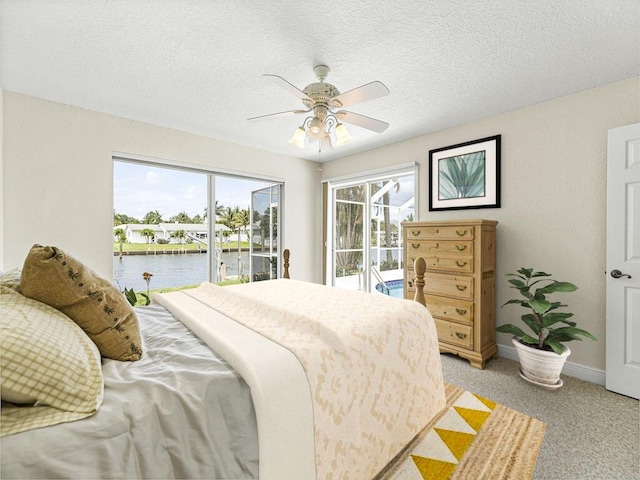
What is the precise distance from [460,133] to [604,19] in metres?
1.61

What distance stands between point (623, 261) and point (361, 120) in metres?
2.31

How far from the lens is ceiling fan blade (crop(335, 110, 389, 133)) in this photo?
6.98 feet

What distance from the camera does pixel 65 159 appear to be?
2738 millimetres

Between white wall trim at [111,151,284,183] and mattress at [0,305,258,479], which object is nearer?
mattress at [0,305,258,479]

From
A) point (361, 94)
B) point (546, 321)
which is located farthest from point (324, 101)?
point (546, 321)

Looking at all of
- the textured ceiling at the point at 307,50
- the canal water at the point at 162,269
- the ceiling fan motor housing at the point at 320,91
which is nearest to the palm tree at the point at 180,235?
the canal water at the point at 162,269

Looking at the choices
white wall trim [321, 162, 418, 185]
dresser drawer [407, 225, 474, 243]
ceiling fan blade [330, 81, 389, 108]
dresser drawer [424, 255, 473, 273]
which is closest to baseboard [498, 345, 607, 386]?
dresser drawer [424, 255, 473, 273]

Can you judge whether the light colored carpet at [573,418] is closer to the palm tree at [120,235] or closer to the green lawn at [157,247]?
the green lawn at [157,247]

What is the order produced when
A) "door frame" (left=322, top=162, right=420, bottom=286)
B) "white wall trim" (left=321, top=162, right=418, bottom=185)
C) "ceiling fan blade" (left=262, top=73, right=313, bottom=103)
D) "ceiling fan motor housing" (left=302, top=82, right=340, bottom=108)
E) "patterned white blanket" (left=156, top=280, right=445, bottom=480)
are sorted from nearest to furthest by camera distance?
1. "patterned white blanket" (left=156, top=280, right=445, bottom=480)
2. "ceiling fan blade" (left=262, top=73, right=313, bottom=103)
3. "ceiling fan motor housing" (left=302, top=82, right=340, bottom=108)
4. "white wall trim" (left=321, top=162, right=418, bottom=185)
5. "door frame" (left=322, top=162, right=420, bottom=286)

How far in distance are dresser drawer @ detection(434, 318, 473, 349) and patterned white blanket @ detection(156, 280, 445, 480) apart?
3.59 ft

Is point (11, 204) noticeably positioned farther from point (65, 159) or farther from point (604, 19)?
point (604, 19)

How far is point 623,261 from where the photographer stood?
2238 millimetres

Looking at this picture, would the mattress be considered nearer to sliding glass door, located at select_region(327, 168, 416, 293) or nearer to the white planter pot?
the white planter pot

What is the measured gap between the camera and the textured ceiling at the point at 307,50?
1604 millimetres
